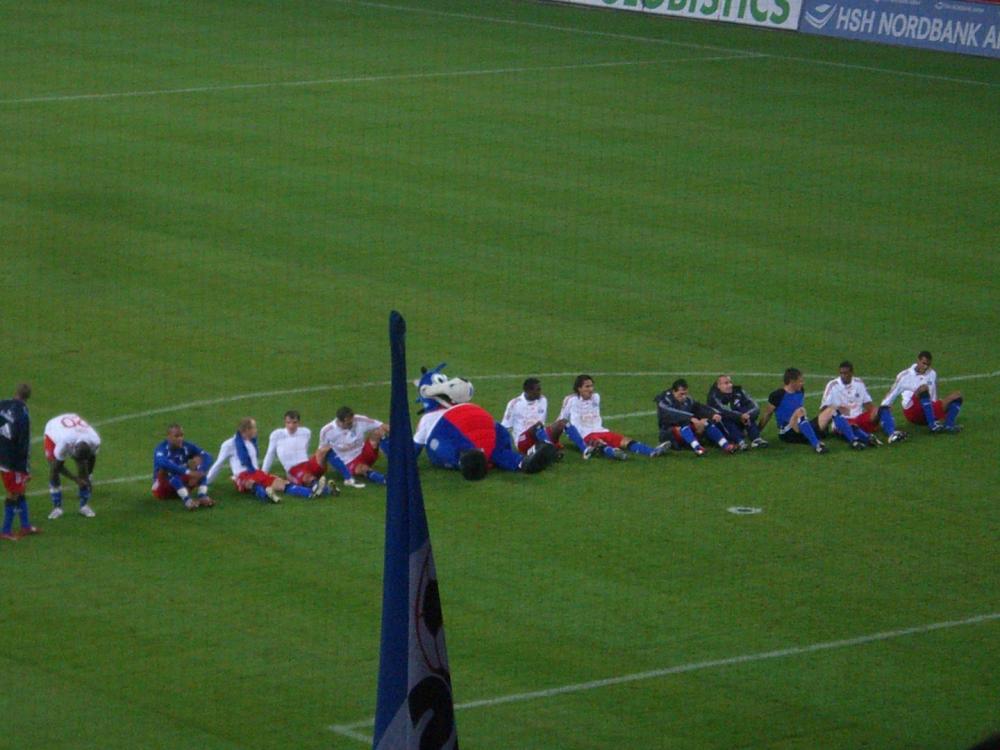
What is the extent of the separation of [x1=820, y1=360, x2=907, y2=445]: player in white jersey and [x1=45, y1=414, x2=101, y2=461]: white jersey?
951 cm

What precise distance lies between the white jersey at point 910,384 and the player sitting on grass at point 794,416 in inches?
38.1

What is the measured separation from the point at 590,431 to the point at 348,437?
10.9 feet

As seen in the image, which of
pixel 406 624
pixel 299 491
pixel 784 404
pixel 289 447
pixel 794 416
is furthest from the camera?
pixel 784 404

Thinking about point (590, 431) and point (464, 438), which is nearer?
point (464, 438)

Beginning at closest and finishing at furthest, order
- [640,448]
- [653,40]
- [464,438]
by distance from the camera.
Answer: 1. [464,438]
2. [640,448]
3. [653,40]

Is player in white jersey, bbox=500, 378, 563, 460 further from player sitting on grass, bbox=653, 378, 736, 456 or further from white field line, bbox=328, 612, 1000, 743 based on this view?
white field line, bbox=328, 612, 1000, 743

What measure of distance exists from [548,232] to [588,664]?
64.4ft

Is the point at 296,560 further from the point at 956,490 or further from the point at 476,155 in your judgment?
the point at 476,155

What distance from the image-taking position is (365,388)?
27.6 meters

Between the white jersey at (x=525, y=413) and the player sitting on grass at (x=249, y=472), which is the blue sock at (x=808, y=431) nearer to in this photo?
the white jersey at (x=525, y=413)

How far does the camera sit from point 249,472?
2300 centimetres

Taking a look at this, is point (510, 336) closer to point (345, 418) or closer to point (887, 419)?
point (887, 419)

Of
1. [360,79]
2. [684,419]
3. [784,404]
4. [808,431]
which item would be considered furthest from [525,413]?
[360,79]

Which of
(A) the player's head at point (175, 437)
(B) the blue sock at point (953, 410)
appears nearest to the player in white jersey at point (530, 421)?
(A) the player's head at point (175, 437)
